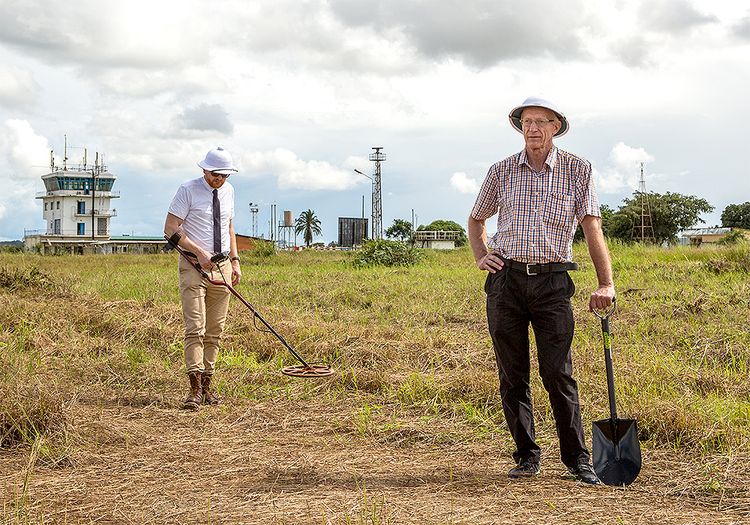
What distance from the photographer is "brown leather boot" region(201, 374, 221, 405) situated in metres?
6.50

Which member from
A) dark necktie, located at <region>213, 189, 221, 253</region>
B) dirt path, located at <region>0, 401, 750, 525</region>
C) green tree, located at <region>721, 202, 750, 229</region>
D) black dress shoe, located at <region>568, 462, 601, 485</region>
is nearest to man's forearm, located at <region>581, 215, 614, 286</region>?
black dress shoe, located at <region>568, 462, 601, 485</region>

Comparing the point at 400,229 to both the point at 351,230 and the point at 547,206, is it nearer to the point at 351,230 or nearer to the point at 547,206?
the point at 351,230

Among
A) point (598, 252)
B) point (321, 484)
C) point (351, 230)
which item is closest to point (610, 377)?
point (598, 252)

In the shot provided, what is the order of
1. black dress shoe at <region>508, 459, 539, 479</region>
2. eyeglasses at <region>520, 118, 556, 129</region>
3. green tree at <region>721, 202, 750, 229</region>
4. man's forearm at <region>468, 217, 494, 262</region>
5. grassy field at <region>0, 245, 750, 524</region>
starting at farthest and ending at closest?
1. green tree at <region>721, 202, 750, 229</region>
2. man's forearm at <region>468, 217, 494, 262</region>
3. black dress shoe at <region>508, 459, 539, 479</region>
4. eyeglasses at <region>520, 118, 556, 129</region>
5. grassy field at <region>0, 245, 750, 524</region>

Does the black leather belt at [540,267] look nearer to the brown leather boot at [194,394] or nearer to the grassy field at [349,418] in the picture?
the grassy field at [349,418]

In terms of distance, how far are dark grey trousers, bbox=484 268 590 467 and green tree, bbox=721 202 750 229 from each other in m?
71.3

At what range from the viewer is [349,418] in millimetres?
5945

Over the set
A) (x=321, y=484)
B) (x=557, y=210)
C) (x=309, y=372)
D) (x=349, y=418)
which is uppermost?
(x=557, y=210)

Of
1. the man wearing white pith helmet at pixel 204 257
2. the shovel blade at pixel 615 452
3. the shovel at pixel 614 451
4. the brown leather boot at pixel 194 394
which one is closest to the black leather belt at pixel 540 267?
the shovel at pixel 614 451

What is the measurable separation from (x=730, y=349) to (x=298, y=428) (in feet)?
13.8

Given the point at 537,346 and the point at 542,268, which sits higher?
the point at 542,268

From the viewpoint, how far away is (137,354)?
829cm

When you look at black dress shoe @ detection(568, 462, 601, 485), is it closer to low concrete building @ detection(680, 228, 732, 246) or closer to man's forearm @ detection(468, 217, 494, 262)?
man's forearm @ detection(468, 217, 494, 262)

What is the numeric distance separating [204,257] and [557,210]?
2983mm
